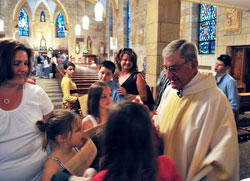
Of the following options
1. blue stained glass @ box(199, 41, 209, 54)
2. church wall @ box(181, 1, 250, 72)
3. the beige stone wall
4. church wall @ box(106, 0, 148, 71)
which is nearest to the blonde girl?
→ church wall @ box(181, 1, 250, 72)

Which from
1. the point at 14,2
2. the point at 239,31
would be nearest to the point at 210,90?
the point at 239,31

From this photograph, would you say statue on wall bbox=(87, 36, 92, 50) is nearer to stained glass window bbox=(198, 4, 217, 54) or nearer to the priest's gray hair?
stained glass window bbox=(198, 4, 217, 54)

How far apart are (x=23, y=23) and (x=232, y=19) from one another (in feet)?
68.0

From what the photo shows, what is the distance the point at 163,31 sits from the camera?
14.3 ft

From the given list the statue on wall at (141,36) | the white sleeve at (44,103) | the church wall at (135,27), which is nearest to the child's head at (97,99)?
the white sleeve at (44,103)

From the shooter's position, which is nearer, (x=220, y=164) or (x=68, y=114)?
(x=220, y=164)

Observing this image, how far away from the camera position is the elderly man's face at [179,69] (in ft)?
4.89

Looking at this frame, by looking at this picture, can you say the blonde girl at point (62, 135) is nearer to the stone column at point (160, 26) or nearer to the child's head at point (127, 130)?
the child's head at point (127, 130)

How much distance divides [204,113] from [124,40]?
13101 mm

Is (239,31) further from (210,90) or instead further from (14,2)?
(14,2)

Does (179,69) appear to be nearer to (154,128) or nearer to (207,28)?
(154,128)

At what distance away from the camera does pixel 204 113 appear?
4.59ft

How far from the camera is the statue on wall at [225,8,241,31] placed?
6.45 metres

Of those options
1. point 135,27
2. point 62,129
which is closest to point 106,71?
point 62,129
